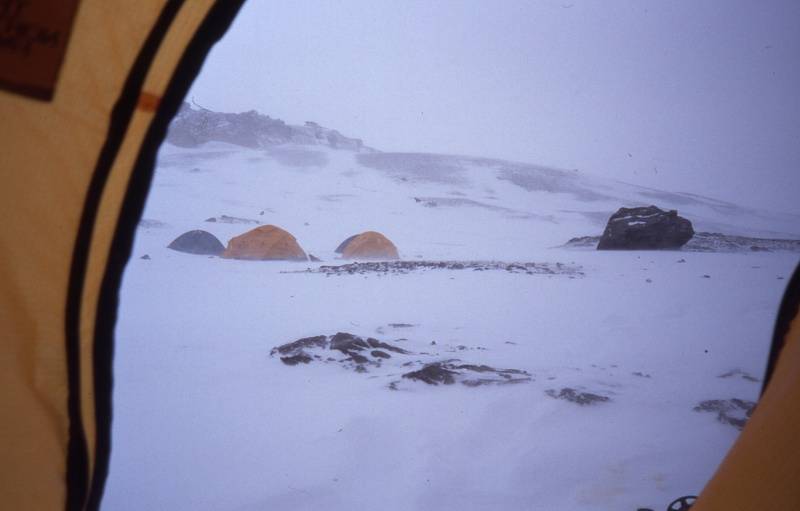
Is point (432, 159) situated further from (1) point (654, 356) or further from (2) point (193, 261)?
(1) point (654, 356)

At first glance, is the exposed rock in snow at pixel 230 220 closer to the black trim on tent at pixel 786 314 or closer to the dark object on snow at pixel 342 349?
the dark object on snow at pixel 342 349

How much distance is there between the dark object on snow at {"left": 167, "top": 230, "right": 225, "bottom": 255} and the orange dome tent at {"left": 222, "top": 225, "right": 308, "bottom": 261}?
0.24m

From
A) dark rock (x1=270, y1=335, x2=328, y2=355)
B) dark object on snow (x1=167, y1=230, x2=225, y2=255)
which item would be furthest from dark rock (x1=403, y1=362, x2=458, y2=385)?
dark object on snow (x1=167, y1=230, x2=225, y2=255)

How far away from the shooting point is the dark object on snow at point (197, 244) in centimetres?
729

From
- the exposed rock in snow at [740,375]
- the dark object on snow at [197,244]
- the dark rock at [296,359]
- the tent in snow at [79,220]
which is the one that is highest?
A: the tent in snow at [79,220]

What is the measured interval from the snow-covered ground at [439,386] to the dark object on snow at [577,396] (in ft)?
0.16

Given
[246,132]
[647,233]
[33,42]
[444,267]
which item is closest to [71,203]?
[33,42]

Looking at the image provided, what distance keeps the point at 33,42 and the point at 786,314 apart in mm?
1729

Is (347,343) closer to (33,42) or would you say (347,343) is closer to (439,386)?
(439,386)

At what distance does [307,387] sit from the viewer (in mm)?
2994

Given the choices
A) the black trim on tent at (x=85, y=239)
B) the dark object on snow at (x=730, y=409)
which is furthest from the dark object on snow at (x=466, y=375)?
the black trim on tent at (x=85, y=239)

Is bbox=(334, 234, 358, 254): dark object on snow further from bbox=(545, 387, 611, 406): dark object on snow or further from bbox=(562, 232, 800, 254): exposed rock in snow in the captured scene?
bbox=(545, 387, 611, 406): dark object on snow

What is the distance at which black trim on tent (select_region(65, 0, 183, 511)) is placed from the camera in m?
0.97

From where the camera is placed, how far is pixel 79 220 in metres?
1.02
